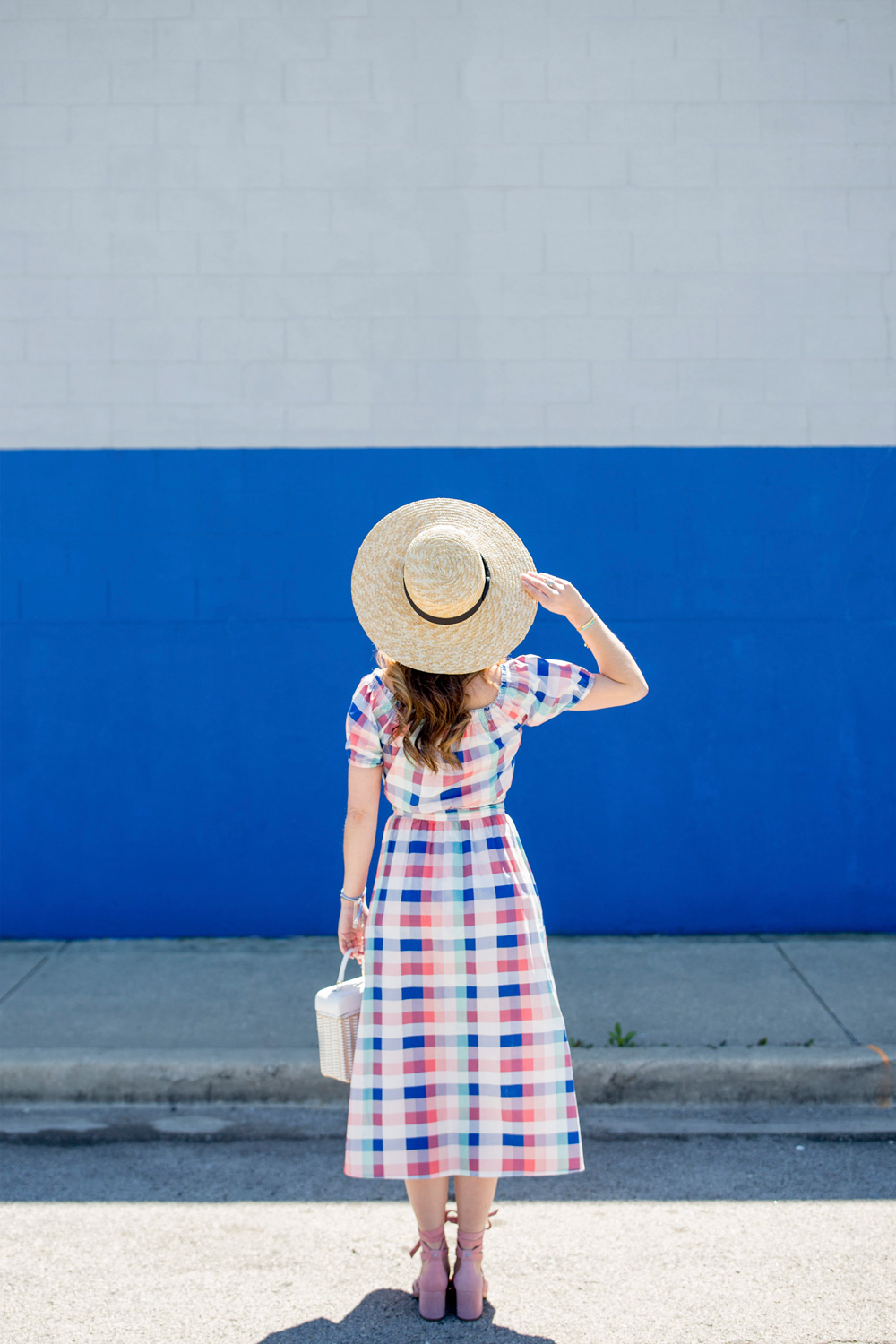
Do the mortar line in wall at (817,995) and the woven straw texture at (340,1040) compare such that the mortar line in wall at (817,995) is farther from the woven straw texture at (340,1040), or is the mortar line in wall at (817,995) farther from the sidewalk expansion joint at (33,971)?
the sidewalk expansion joint at (33,971)

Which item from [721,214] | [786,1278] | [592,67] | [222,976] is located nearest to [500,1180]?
[786,1278]

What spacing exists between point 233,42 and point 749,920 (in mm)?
4941

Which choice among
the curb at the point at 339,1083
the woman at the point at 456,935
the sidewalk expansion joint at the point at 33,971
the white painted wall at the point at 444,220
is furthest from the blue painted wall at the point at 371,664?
the woman at the point at 456,935

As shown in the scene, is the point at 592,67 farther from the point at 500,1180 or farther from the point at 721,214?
the point at 500,1180

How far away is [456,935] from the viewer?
2.76 metres

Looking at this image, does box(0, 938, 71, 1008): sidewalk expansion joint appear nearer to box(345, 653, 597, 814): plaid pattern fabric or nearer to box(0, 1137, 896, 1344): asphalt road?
box(0, 1137, 896, 1344): asphalt road

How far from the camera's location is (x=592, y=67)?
540 centimetres

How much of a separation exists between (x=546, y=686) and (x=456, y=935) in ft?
2.14

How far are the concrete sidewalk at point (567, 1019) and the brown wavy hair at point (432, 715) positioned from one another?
191 cm

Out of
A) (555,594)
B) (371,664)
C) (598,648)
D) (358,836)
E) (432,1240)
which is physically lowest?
(432,1240)

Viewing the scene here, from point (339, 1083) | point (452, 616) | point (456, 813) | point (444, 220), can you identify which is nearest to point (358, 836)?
point (456, 813)

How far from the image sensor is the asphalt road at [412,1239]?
282cm

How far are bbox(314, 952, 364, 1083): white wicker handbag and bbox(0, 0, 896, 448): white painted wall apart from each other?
3280 mm

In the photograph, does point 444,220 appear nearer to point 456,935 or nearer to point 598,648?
point 598,648
